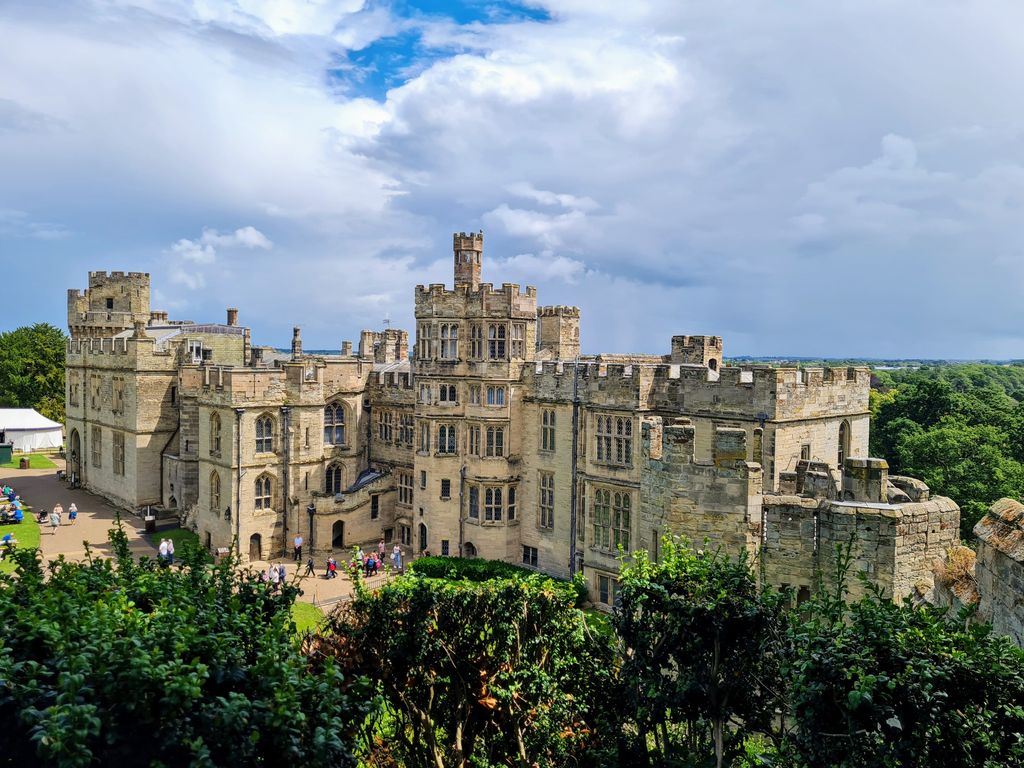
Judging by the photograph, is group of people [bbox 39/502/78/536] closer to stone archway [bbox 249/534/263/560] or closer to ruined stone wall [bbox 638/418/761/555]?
stone archway [bbox 249/534/263/560]

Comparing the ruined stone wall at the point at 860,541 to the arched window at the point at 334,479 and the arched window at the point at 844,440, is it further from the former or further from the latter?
the arched window at the point at 334,479

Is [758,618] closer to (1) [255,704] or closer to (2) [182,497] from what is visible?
(1) [255,704]

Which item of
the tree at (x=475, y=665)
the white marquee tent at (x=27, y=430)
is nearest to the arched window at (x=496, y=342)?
the tree at (x=475, y=665)

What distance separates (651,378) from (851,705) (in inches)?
979

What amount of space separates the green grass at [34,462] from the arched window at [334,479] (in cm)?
3894

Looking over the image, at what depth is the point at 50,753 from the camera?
8.27m

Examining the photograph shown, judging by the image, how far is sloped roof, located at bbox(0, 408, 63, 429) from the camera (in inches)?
2862

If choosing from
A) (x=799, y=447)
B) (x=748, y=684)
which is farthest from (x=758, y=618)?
(x=799, y=447)

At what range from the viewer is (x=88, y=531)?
46.5 m

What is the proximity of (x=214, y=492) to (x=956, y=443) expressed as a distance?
153 ft

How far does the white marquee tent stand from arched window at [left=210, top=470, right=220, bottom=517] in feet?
137

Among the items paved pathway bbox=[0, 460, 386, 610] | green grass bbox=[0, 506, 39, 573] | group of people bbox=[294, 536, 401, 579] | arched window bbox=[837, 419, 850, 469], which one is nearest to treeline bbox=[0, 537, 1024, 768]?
paved pathway bbox=[0, 460, 386, 610]

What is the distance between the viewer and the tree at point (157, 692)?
8969 mm

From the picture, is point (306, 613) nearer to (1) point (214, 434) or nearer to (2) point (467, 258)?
(1) point (214, 434)
